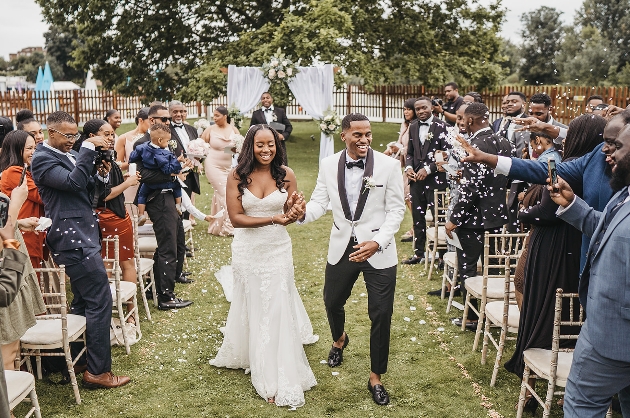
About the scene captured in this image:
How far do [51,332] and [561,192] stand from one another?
155 inches

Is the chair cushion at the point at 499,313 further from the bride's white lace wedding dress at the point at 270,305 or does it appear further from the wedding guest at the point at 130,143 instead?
the wedding guest at the point at 130,143

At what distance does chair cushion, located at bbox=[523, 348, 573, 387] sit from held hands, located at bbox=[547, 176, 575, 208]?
1212 millimetres

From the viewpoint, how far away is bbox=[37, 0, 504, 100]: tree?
2108cm

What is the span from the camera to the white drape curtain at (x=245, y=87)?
47.8 ft

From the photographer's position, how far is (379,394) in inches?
Result: 190

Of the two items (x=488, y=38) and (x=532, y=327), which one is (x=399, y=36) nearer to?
(x=488, y=38)

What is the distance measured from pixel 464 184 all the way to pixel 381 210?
1.79 meters

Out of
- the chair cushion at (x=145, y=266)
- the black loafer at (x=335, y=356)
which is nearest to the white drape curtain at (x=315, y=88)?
the chair cushion at (x=145, y=266)

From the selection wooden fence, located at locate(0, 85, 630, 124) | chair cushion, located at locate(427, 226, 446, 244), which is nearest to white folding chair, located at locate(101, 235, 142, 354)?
chair cushion, located at locate(427, 226, 446, 244)

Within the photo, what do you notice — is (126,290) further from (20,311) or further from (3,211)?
(3,211)

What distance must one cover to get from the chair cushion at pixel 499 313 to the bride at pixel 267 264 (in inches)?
63.9

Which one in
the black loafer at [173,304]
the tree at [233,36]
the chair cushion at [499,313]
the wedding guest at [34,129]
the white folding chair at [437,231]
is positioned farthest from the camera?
the tree at [233,36]

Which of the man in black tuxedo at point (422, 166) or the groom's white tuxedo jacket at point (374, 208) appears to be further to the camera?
the man in black tuxedo at point (422, 166)

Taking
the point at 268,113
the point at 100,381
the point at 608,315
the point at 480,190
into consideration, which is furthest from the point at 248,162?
the point at 268,113
